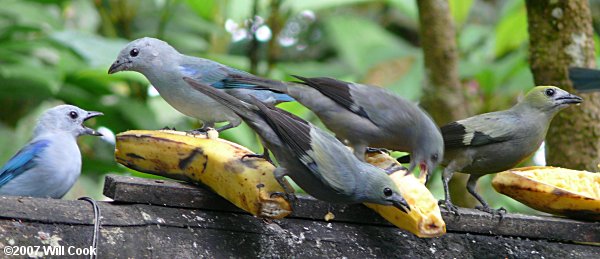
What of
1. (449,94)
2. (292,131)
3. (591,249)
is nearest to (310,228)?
(292,131)

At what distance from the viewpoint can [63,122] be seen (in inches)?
138

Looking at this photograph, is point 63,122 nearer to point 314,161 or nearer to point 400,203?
point 314,161

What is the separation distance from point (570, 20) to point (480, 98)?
185 centimetres

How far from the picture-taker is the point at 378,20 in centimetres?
952

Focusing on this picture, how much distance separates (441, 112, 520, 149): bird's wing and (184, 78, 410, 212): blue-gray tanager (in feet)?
3.58

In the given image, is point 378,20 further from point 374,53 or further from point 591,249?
point 591,249

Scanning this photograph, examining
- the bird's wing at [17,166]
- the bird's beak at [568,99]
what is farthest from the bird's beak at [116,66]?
the bird's beak at [568,99]

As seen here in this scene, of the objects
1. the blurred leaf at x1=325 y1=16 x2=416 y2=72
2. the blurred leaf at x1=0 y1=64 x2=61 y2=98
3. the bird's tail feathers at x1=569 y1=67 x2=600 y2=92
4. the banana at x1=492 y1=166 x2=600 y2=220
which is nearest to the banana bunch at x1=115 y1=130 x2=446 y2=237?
the banana at x1=492 y1=166 x2=600 y2=220

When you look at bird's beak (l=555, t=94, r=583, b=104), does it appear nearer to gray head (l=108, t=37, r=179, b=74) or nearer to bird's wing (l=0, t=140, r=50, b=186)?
→ gray head (l=108, t=37, r=179, b=74)

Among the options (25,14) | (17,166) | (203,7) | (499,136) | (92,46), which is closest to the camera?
(17,166)

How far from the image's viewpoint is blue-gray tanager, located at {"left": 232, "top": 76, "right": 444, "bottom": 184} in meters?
3.46

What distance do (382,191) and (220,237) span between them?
0.57m

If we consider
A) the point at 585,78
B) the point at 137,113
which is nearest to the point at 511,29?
the point at 585,78

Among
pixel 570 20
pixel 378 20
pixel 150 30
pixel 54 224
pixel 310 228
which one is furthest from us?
pixel 378 20
